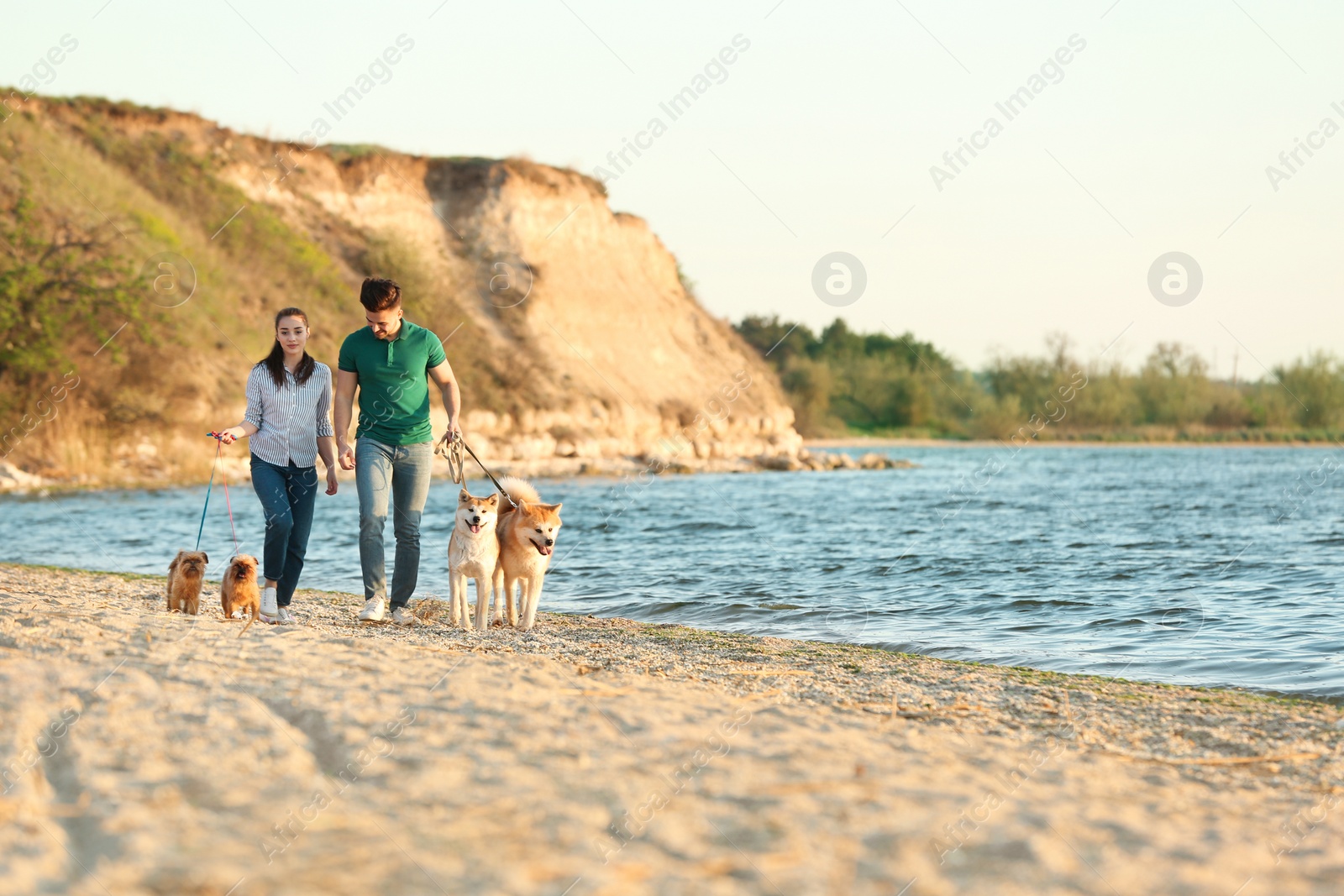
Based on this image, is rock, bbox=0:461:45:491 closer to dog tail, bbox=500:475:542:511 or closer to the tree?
the tree

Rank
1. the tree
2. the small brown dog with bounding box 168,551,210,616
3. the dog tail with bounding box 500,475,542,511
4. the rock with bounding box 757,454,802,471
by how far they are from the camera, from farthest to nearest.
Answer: the rock with bounding box 757,454,802,471, the tree, the dog tail with bounding box 500,475,542,511, the small brown dog with bounding box 168,551,210,616

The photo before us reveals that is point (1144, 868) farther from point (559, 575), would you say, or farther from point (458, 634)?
point (559, 575)

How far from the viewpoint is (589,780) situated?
11.4 feet

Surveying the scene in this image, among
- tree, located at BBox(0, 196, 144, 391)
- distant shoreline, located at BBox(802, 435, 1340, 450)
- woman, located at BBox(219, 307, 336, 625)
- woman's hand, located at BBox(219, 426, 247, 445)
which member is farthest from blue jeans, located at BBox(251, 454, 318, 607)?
distant shoreline, located at BBox(802, 435, 1340, 450)

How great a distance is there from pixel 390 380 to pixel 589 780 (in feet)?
12.1

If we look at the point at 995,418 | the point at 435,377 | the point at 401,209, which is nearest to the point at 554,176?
the point at 401,209

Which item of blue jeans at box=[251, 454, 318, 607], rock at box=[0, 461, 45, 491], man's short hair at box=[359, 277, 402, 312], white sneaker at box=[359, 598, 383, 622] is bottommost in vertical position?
rock at box=[0, 461, 45, 491]

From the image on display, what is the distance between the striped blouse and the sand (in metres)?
1.40

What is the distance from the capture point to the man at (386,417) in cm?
655

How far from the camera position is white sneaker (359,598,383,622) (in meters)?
6.81

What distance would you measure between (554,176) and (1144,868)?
153 feet

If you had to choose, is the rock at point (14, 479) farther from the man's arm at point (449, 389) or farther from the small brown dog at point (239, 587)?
the man's arm at point (449, 389)

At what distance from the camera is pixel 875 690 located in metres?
5.42

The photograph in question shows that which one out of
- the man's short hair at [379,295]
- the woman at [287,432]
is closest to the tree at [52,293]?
the woman at [287,432]
